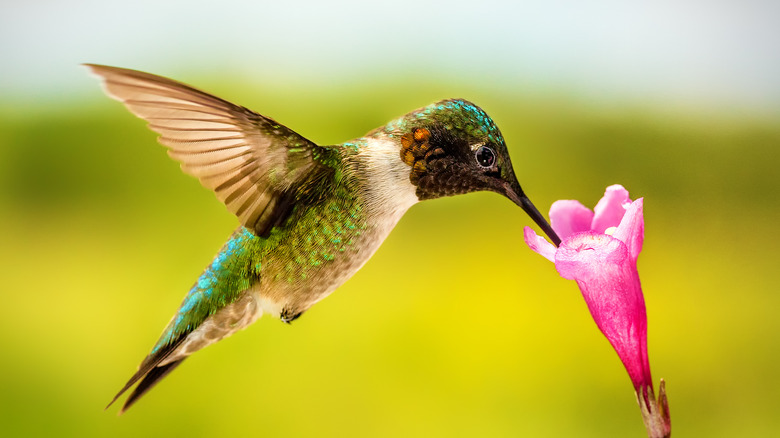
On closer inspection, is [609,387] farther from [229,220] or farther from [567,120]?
[229,220]

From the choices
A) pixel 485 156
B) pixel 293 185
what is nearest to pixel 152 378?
pixel 293 185

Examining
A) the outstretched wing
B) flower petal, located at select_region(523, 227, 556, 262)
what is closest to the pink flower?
flower petal, located at select_region(523, 227, 556, 262)

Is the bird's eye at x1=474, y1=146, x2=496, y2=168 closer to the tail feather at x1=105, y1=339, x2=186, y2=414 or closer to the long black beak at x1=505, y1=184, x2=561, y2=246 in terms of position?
the long black beak at x1=505, y1=184, x2=561, y2=246

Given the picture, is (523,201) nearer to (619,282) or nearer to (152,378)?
(619,282)

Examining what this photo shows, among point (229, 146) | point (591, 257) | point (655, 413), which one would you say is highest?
point (229, 146)

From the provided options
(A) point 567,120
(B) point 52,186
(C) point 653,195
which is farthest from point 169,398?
(C) point 653,195

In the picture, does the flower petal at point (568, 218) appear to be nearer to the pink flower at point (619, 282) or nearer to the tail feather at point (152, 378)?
the pink flower at point (619, 282)

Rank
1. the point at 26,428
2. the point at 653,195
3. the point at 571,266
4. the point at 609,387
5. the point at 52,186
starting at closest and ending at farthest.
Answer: the point at 571,266, the point at 609,387, the point at 26,428, the point at 653,195, the point at 52,186
